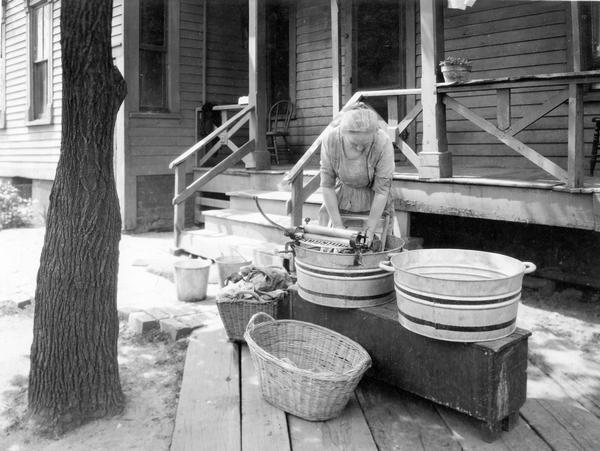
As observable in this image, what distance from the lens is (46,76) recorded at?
1234 centimetres

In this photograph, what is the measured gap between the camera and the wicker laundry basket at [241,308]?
4.27 m

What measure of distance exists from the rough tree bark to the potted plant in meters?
3.16

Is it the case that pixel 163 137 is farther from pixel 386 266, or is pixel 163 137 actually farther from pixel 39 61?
pixel 386 266

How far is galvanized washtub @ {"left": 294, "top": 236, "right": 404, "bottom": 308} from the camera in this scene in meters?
3.55

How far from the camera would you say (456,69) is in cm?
547

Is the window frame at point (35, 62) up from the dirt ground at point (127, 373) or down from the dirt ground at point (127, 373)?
up

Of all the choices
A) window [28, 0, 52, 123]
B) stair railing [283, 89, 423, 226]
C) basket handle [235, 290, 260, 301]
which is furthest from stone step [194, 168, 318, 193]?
window [28, 0, 52, 123]

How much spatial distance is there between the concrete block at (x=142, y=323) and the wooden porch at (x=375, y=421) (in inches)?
43.4

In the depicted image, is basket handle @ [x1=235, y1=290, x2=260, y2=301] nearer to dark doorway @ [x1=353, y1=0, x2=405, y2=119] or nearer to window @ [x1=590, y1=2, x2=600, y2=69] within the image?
window @ [x1=590, y1=2, x2=600, y2=69]

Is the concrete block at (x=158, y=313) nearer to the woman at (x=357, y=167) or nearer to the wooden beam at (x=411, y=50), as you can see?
the woman at (x=357, y=167)

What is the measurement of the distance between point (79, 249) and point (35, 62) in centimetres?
1062

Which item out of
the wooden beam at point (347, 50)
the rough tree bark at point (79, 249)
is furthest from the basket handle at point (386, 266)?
the wooden beam at point (347, 50)

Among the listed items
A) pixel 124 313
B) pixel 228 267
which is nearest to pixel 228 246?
pixel 228 267

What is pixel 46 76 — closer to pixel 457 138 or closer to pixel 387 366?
pixel 457 138
